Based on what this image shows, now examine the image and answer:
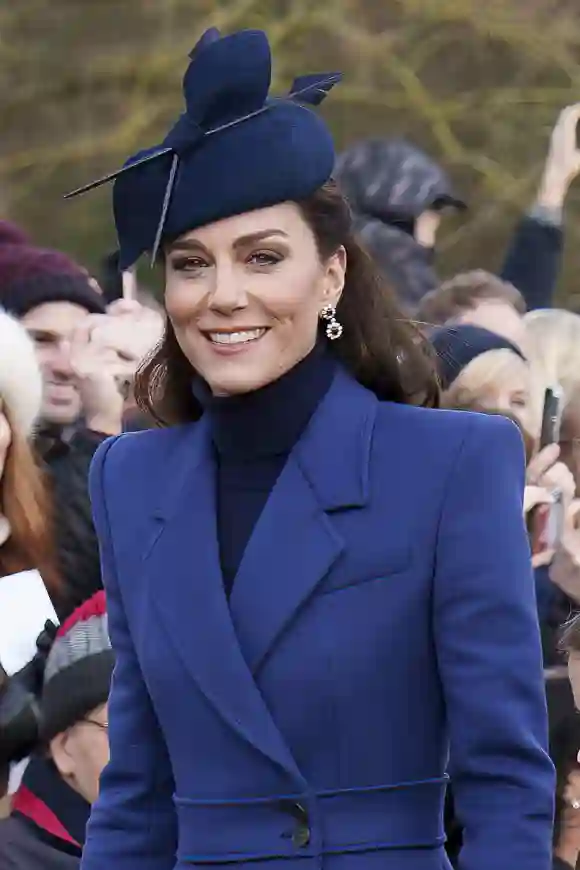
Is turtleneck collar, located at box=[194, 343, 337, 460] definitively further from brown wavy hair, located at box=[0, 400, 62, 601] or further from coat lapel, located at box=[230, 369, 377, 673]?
brown wavy hair, located at box=[0, 400, 62, 601]

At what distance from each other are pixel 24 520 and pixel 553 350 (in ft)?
5.33

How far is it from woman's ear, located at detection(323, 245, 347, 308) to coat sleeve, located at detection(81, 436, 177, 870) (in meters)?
0.39

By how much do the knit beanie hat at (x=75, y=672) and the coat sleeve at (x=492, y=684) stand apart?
1631mm

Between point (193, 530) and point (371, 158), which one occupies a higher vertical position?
point (193, 530)

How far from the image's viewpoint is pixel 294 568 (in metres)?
1.80

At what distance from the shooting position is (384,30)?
5895mm

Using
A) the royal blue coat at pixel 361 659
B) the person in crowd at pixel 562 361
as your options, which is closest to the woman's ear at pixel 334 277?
the royal blue coat at pixel 361 659

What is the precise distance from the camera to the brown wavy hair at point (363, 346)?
1.94 m

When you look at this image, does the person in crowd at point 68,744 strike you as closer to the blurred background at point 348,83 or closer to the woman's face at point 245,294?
the woman's face at point 245,294

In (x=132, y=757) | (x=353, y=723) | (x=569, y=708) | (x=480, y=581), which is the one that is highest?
(x=480, y=581)

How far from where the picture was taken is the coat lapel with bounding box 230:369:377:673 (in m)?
1.79

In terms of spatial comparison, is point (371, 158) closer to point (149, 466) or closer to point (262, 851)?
point (149, 466)

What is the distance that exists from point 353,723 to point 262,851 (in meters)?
0.17

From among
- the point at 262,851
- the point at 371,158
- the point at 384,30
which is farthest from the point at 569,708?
the point at 384,30
